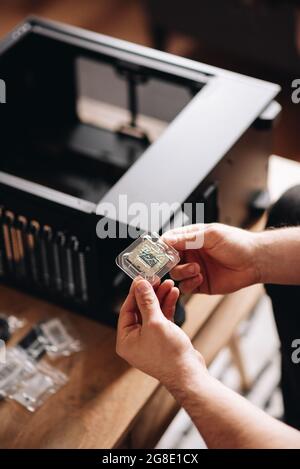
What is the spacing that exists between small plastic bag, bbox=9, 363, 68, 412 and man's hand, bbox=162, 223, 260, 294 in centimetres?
26

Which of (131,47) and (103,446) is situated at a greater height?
(131,47)

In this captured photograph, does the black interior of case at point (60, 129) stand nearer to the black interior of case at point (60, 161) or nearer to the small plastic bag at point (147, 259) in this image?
the black interior of case at point (60, 161)

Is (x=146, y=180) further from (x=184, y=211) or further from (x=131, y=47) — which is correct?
(x=131, y=47)

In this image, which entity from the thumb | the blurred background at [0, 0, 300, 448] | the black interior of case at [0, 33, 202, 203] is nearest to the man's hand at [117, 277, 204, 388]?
the thumb

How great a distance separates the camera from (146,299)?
101 cm

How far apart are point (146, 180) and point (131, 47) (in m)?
0.34

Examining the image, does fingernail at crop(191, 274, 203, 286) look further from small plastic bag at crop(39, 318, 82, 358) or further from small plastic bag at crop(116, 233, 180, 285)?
small plastic bag at crop(39, 318, 82, 358)

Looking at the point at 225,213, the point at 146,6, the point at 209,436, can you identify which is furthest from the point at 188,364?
the point at 146,6

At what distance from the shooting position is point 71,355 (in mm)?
1297

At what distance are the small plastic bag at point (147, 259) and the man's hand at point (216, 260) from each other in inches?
1.7

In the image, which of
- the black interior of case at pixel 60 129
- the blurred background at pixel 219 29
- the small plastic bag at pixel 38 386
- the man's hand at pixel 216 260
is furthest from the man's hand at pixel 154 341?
the blurred background at pixel 219 29

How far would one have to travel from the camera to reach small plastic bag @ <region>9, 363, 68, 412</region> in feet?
4.02

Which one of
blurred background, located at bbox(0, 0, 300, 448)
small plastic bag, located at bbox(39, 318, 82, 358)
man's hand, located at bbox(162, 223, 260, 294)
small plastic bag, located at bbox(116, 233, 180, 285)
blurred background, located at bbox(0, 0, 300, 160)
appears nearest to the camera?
small plastic bag, located at bbox(116, 233, 180, 285)

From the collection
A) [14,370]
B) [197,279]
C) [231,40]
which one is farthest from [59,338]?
[231,40]
